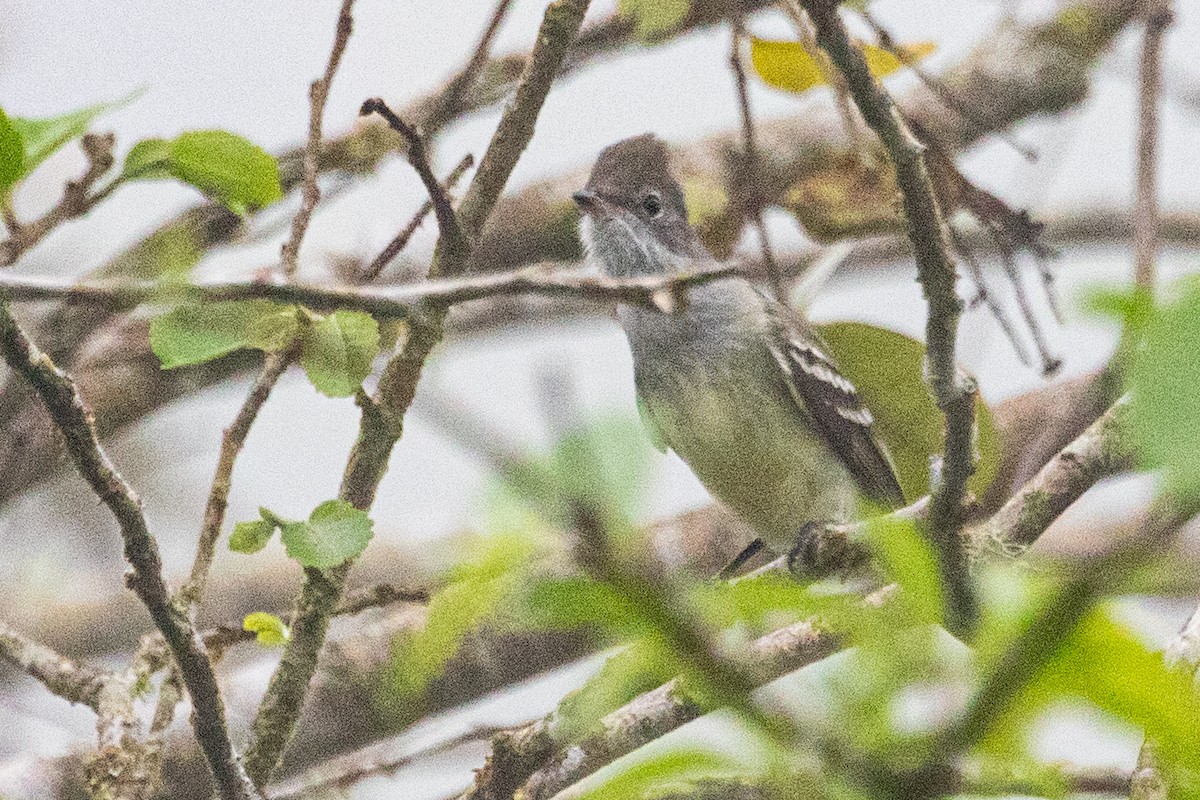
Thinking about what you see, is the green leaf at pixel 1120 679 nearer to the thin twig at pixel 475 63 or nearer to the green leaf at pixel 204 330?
the green leaf at pixel 204 330

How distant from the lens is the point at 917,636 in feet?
2.29

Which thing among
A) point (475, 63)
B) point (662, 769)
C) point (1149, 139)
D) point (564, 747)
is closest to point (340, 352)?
point (564, 747)

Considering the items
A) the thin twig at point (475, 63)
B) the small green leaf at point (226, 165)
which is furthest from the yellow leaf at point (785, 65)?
the small green leaf at point (226, 165)

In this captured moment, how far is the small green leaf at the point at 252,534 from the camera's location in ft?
5.30

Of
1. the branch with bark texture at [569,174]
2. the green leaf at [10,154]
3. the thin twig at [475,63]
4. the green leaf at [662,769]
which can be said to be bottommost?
the green leaf at [662,769]

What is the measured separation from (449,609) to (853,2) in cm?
138

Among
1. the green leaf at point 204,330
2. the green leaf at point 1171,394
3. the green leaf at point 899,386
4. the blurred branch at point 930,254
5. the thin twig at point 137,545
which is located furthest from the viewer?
the green leaf at point 899,386

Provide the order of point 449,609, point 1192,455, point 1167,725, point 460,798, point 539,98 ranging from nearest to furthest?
point 1192,455 → point 1167,725 → point 449,609 → point 460,798 → point 539,98

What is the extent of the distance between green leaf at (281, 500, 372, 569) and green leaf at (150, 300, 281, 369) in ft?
0.72

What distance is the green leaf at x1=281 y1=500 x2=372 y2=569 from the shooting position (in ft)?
5.06

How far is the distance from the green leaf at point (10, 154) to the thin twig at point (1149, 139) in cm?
135

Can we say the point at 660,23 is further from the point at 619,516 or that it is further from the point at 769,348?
the point at 619,516

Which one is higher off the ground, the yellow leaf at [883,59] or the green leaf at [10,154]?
the yellow leaf at [883,59]

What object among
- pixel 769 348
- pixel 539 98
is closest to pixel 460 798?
pixel 539 98
